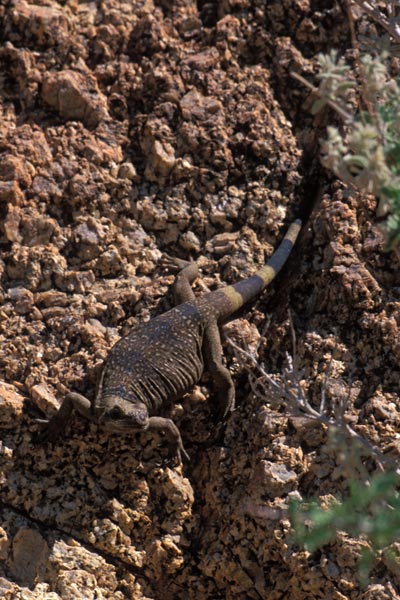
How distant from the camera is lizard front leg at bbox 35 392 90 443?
522 cm

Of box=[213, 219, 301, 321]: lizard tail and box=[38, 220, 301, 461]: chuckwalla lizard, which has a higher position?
box=[213, 219, 301, 321]: lizard tail

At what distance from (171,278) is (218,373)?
79cm

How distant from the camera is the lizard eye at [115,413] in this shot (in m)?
5.18

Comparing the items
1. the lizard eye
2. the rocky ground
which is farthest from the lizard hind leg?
the lizard eye

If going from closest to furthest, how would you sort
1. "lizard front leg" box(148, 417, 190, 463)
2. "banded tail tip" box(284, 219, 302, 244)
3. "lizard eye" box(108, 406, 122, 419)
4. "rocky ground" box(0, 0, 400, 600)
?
"rocky ground" box(0, 0, 400, 600) → "lizard eye" box(108, 406, 122, 419) → "lizard front leg" box(148, 417, 190, 463) → "banded tail tip" box(284, 219, 302, 244)

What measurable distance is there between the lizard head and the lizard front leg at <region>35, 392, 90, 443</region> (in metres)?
0.13

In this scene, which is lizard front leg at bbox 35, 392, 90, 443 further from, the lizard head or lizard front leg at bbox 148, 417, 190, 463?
lizard front leg at bbox 148, 417, 190, 463

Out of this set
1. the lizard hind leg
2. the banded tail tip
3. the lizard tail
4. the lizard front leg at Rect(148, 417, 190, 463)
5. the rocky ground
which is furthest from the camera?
the banded tail tip

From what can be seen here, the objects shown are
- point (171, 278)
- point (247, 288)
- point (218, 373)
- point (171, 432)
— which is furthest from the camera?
point (171, 278)

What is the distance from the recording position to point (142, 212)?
614 cm

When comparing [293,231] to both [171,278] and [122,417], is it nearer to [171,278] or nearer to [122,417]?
[171,278]

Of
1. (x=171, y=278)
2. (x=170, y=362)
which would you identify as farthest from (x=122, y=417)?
(x=171, y=278)

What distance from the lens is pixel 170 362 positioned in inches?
223

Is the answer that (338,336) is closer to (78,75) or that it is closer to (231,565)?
(231,565)
